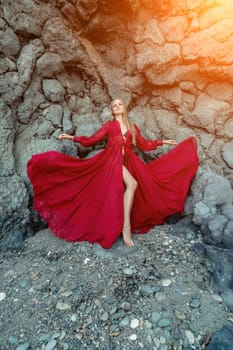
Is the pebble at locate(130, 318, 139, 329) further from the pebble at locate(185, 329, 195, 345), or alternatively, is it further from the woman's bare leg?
the woman's bare leg

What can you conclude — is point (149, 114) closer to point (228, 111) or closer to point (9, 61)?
point (228, 111)

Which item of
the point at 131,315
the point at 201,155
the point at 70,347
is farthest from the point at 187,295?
the point at 201,155

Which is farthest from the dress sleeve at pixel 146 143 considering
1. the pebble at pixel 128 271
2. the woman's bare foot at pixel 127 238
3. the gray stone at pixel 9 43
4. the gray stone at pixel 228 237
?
the gray stone at pixel 9 43

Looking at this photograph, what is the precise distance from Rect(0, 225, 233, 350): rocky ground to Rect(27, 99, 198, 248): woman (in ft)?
0.59

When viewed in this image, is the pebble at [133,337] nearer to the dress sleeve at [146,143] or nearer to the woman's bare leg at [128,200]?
the woman's bare leg at [128,200]

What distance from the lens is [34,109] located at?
2705 mm

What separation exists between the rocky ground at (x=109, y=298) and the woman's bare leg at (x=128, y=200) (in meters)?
0.07

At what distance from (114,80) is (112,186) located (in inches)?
51.9

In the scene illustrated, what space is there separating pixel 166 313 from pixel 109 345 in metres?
0.37

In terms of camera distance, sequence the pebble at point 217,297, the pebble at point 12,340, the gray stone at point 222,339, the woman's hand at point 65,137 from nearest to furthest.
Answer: the gray stone at point 222,339 → the pebble at point 12,340 → the pebble at point 217,297 → the woman's hand at point 65,137

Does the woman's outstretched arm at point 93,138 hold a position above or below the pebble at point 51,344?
above

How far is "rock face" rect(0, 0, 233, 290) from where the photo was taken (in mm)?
2432

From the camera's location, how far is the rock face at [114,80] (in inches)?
95.7

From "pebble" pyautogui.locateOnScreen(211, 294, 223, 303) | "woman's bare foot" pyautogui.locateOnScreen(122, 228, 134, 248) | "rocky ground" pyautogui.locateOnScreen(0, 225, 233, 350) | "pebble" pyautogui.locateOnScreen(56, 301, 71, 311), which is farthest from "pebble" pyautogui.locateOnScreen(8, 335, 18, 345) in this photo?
"pebble" pyautogui.locateOnScreen(211, 294, 223, 303)
